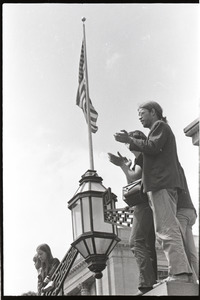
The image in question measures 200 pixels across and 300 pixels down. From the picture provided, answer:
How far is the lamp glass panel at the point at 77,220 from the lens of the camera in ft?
22.4

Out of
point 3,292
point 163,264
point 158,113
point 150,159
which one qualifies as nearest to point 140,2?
point 158,113

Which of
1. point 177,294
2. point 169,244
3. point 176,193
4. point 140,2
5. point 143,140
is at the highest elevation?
point 140,2

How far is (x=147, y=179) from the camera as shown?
5.95m

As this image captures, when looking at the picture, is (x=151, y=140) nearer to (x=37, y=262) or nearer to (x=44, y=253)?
(x=44, y=253)

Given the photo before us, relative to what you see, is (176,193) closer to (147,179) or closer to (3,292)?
(147,179)

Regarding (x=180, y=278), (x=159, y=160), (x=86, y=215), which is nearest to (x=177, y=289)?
(x=180, y=278)

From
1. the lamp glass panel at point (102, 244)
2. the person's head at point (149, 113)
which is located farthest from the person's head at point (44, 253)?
the person's head at point (149, 113)

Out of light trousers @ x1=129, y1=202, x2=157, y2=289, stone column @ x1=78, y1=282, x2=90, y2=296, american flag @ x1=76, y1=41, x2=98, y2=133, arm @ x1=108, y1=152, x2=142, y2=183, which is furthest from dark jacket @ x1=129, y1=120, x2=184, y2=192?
american flag @ x1=76, y1=41, x2=98, y2=133

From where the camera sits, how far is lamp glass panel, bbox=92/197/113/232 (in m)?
6.78

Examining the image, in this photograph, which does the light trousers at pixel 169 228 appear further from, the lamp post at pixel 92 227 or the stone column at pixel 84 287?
the stone column at pixel 84 287

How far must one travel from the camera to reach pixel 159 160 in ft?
Answer: 19.5

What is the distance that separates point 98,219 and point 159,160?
1.22 m

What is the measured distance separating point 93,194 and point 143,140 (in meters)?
1.20

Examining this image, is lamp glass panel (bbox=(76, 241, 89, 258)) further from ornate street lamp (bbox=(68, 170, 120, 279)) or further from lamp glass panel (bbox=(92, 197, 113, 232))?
lamp glass panel (bbox=(92, 197, 113, 232))
